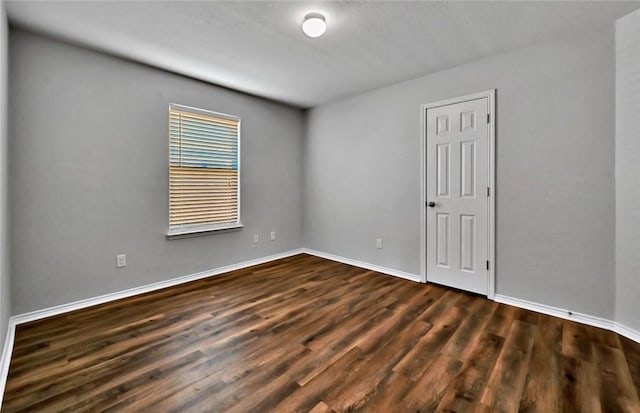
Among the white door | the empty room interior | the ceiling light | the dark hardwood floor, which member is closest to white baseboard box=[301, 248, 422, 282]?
the empty room interior

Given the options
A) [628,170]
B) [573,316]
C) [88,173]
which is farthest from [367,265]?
[88,173]

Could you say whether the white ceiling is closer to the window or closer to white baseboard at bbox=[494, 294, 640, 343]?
the window

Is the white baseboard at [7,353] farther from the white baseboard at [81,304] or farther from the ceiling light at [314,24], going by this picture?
the ceiling light at [314,24]

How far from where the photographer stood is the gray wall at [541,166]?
2.42 metres

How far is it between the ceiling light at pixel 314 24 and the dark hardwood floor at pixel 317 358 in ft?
7.80

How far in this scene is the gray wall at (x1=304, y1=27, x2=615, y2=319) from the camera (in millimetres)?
2424

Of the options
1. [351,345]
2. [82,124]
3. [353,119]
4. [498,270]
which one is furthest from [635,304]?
[82,124]

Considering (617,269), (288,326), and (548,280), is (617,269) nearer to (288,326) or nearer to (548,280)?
(548,280)

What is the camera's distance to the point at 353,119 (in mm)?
4238

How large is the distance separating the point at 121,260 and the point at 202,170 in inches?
53.2

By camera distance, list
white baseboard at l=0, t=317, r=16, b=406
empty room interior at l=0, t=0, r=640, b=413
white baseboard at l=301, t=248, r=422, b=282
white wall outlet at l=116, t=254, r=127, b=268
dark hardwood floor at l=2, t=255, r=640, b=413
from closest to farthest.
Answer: dark hardwood floor at l=2, t=255, r=640, b=413 → white baseboard at l=0, t=317, r=16, b=406 → empty room interior at l=0, t=0, r=640, b=413 → white wall outlet at l=116, t=254, r=127, b=268 → white baseboard at l=301, t=248, r=422, b=282

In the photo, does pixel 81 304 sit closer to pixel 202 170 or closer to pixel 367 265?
pixel 202 170

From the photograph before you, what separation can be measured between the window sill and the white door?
2.55 meters

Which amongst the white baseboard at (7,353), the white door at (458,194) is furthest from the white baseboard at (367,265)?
the white baseboard at (7,353)
